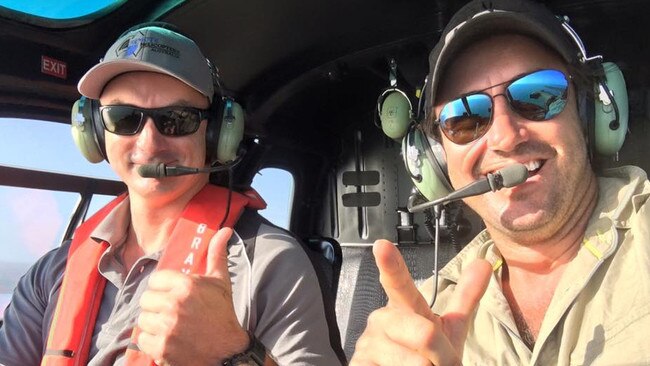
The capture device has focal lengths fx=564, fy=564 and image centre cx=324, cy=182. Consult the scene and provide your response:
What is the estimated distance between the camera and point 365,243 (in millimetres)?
2859

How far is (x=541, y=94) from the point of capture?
126 cm

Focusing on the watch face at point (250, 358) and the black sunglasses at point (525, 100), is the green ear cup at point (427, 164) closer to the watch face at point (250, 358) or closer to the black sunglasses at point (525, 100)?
the black sunglasses at point (525, 100)

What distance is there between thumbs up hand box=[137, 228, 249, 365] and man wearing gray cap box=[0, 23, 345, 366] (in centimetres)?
14

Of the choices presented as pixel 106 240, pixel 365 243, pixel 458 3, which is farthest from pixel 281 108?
pixel 106 240

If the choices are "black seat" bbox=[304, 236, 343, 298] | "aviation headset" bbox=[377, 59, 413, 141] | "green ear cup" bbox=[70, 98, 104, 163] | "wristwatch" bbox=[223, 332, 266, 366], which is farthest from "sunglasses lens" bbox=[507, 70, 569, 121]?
"black seat" bbox=[304, 236, 343, 298]

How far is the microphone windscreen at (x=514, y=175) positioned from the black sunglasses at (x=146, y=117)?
3.07ft

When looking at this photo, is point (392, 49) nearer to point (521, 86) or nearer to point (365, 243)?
point (365, 243)

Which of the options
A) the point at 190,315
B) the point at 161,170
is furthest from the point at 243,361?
the point at 161,170

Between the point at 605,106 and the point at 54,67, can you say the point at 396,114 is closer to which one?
the point at 605,106

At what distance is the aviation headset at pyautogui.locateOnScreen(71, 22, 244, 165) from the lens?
5.60ft

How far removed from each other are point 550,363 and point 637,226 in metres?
0.31

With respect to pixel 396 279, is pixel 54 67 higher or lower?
higher

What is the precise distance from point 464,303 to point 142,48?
119cm

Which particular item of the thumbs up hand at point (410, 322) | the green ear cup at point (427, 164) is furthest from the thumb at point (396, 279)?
the green ear cup at point (427, 164)
